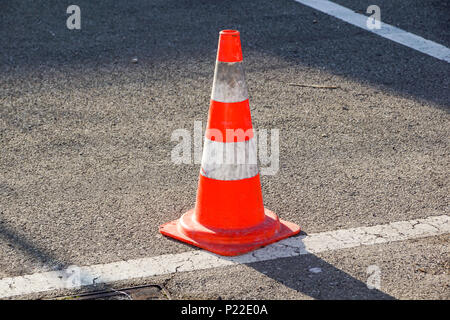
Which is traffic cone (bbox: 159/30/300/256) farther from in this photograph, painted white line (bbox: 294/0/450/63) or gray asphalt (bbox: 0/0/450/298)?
painted white line (bbox: 294/0/450/63)

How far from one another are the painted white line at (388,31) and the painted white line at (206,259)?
11.4ft

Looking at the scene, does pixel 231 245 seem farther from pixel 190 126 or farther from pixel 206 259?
pixel 190 126

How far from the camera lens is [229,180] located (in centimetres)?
390

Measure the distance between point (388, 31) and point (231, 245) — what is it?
15.9 feet

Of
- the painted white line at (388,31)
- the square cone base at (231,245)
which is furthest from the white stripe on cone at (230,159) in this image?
the painted white line at (388,31)

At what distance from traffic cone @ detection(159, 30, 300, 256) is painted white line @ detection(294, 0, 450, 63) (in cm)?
385

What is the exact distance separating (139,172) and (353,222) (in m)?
1.57

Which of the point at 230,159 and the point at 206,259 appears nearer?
the point at 206,259

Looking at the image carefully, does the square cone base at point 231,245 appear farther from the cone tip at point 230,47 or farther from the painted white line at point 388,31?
the painted white line at point 388,31

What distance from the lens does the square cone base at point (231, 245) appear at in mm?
3791

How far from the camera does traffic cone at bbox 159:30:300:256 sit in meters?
3.82

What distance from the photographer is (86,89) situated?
6355mm

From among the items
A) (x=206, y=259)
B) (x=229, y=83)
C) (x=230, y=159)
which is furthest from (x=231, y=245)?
(x=229, y=83)

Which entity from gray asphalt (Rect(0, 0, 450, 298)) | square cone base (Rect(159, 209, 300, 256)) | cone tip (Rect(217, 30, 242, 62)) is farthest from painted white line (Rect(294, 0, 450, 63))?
cone tip (Rect(217, 30, 242, 62))
